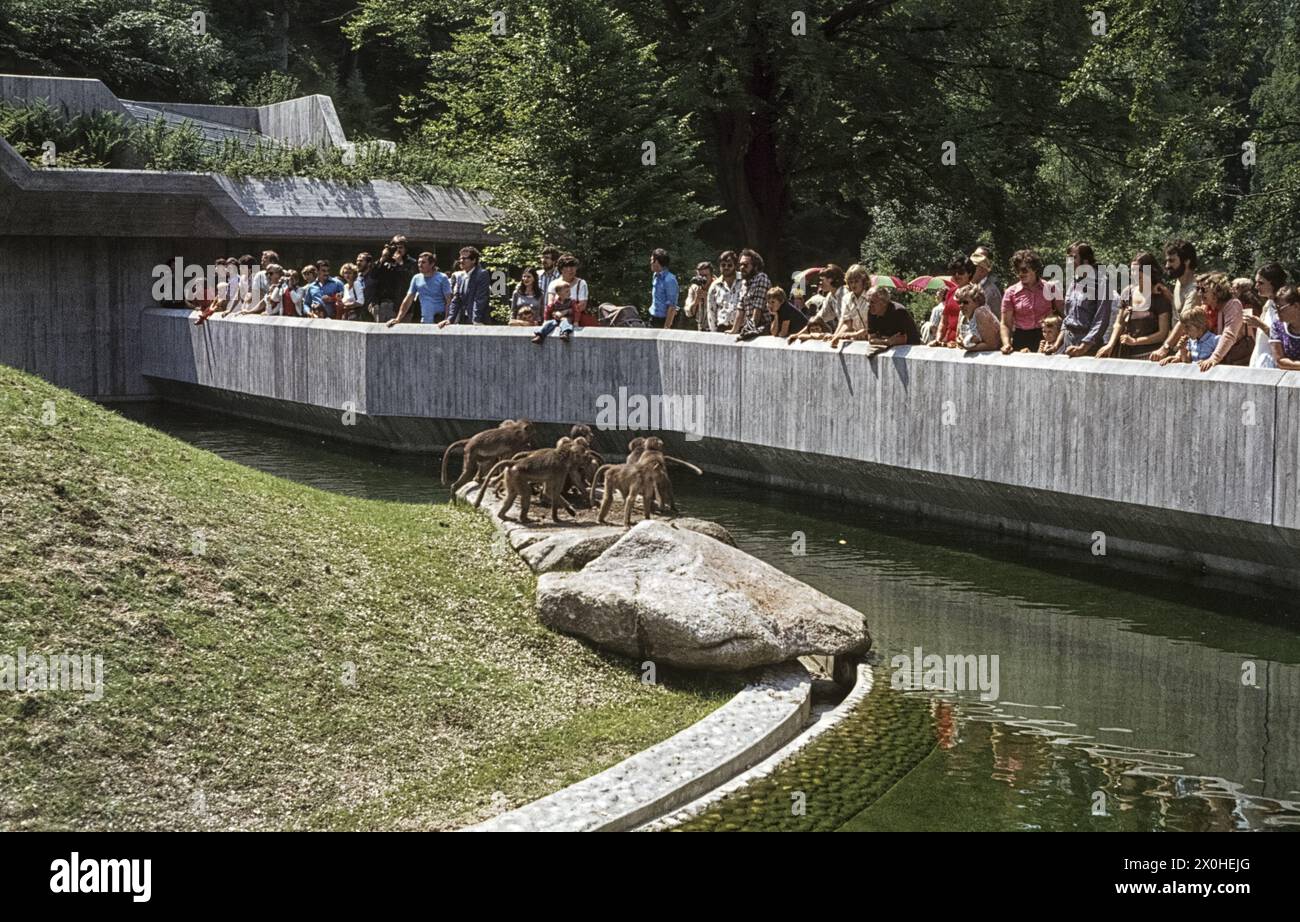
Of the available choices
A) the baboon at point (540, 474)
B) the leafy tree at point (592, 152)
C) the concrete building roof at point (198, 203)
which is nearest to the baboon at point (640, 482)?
the baboon at point (540, 474)

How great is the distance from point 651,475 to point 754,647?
3232 mm

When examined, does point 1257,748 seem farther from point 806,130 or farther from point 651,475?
point 806,130

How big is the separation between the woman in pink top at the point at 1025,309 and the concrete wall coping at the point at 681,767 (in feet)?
21.4

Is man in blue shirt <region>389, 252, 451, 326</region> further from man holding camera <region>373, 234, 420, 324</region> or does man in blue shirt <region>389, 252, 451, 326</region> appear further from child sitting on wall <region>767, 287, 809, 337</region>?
child sitting on wall <region>767, 287, 809, 337</region>

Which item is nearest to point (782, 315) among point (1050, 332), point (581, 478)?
point (1050, 332)

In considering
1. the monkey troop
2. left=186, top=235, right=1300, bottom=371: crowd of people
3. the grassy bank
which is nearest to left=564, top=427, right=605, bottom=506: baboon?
the monkey troop

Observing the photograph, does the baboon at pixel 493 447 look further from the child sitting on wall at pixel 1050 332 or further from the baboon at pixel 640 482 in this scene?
the child sitting on wall at pixel 1050 332

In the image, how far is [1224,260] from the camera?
114ft

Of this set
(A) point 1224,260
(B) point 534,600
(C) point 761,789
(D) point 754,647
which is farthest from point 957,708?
(A) point 1224,260

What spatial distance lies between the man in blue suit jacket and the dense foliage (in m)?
6.08

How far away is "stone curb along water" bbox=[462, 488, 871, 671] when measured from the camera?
10.3 m

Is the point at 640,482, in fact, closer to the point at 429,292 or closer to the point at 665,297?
the point at 665,297

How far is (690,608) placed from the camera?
408 inches

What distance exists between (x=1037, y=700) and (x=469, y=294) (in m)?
12.7
